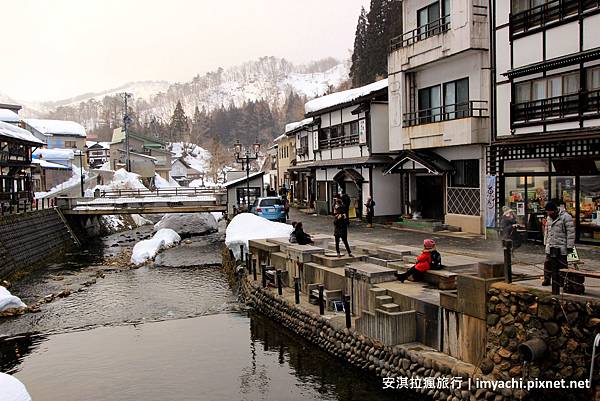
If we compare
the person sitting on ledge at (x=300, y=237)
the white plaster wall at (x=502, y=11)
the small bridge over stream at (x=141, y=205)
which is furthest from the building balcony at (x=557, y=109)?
the small bridge over stream at (x=141, y=205)

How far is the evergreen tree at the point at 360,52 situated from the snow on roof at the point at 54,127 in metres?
46.7

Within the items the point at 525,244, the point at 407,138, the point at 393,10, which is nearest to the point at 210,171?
the point at 393,10

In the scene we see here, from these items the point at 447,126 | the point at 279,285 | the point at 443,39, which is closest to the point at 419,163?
the point at 447,126

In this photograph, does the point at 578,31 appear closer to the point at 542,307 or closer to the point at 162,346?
the point at 542,307

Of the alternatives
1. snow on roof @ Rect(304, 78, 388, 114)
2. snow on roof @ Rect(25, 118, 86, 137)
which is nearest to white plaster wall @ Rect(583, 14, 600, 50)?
snow on roof @ Rect(304, 78, 388, 114)

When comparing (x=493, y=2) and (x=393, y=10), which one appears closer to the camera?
(x=493, y=2)

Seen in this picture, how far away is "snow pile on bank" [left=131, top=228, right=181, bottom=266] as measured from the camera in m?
30.8

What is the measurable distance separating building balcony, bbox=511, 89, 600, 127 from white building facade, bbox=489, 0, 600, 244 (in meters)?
0.03

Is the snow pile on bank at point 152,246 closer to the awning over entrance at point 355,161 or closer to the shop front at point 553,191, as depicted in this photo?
the awning over entrance at point 355,161

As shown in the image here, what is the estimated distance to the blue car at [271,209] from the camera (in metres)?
33.1

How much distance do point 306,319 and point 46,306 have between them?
38.0 ft

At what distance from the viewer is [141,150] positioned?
268 feet

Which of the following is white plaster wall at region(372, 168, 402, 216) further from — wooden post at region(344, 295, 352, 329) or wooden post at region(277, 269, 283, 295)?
wooden post at region(344, 295, 352, 329)

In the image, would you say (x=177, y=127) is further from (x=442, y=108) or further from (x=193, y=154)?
(x=442, y=108)
